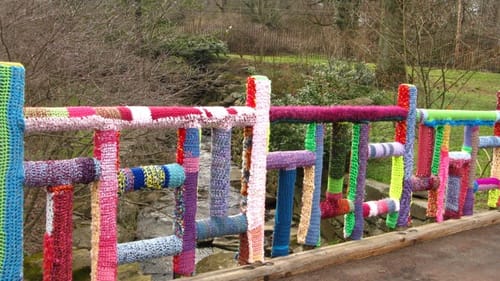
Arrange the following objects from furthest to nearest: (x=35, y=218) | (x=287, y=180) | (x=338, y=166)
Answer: (x=35, y=218), (x=338, y=166), (x=287, y=180)

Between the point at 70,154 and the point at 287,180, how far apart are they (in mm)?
3386

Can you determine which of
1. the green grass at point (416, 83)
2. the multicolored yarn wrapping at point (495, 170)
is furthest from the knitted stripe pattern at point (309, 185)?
the green grass at point (416, 83)

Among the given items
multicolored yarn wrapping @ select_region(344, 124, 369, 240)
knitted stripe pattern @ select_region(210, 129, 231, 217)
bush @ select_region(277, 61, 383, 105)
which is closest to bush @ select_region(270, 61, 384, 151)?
bush @ select_region(277, 61, 383, 105)

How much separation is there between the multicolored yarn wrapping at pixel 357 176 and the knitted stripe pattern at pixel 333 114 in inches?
3.8

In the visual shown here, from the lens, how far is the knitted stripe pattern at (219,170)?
112 inches

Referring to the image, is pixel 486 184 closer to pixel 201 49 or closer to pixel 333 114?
pixel 333 114

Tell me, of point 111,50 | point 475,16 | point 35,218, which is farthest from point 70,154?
point 475,16

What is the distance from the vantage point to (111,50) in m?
6.44

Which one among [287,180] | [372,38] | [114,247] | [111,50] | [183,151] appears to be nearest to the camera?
[114,247]

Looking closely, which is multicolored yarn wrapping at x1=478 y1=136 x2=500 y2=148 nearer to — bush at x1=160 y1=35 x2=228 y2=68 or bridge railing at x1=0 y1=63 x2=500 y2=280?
bridge railing at x1=0 y1=63 x2=500 y2=280

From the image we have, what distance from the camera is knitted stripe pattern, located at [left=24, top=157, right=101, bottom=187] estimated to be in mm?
2203

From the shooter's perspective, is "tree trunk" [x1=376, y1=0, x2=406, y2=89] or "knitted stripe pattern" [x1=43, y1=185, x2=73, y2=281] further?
"tree trunk" [x1=376, y1=0, x2=406, y2=89]

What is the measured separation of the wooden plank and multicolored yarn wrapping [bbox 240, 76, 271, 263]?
0.35 feet

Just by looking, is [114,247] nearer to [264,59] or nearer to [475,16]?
[475,16]
